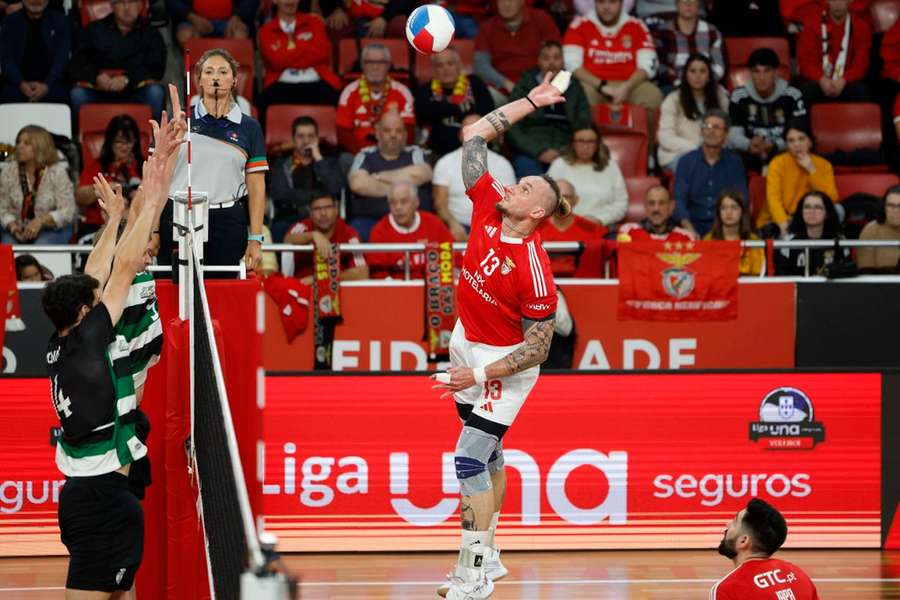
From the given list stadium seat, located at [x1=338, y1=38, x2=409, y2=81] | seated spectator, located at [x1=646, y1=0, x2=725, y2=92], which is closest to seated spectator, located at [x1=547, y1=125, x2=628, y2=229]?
seated spectator, located at [x1=646, y1=0, x2=725, y2=92]

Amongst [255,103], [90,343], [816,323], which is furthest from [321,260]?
[90,343]

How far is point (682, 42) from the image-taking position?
1529 cm

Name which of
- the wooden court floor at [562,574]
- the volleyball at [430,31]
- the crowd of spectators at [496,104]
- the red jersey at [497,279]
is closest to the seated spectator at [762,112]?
the crowd of spectators at [496,104]

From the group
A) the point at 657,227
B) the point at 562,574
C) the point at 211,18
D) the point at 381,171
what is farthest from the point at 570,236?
the point at 211,18

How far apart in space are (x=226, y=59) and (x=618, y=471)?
14.3 ft

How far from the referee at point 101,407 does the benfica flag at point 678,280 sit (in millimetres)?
6034

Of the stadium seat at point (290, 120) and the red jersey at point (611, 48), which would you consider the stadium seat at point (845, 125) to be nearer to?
the red jersey at point (611, 48)

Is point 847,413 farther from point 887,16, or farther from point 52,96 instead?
point 52,96

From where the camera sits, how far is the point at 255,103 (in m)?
15.0

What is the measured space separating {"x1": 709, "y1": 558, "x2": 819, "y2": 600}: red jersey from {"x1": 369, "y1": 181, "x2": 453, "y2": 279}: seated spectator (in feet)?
19.6

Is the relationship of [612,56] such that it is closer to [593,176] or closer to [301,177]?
[593,176]

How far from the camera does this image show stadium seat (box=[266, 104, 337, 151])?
1427cm

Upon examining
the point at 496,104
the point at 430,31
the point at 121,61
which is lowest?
the point at 496,104

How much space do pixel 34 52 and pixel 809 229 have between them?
8.15 m
